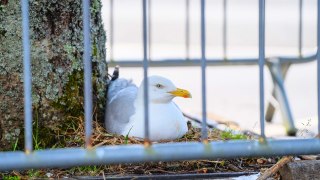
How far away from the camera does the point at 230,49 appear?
11234 millimetres

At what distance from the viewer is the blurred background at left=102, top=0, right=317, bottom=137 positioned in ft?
27.7

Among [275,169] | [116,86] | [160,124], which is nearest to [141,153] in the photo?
[275,169]

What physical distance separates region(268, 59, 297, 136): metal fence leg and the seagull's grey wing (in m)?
2.60

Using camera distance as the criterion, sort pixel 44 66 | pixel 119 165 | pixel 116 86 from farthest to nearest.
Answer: pixel 116 86 → pixel 44 66 → pixel 119 165

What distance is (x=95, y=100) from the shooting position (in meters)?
4.50

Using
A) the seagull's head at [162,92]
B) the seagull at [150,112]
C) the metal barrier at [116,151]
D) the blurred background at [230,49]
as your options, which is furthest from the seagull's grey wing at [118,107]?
the blurred background at [230,49]

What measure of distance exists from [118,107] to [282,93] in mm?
2970

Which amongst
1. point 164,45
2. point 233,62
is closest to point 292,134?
point 233,62

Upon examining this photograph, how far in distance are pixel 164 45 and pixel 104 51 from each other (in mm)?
6844

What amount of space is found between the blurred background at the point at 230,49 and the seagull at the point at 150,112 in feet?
8.15

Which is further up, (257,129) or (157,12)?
(157,12)

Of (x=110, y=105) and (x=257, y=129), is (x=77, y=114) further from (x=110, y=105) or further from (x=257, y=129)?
(x=257, y=129)

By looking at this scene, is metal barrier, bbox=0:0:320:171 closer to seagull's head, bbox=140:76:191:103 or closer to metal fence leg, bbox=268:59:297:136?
seagull's head, bbox=140:76:191:103

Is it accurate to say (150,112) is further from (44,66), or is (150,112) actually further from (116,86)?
(44,66)
